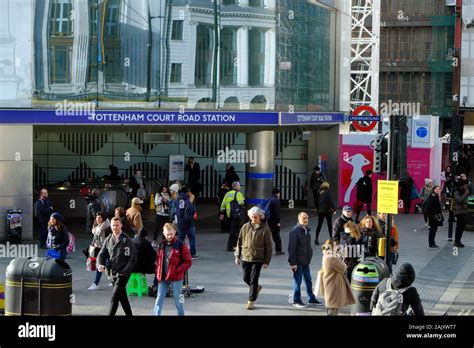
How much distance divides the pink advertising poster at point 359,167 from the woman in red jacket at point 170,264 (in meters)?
18.4

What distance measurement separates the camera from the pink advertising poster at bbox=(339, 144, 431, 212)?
33844 millimetres

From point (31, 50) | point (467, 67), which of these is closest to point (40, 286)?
point (31, 50)

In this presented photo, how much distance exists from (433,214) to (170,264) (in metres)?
11.0

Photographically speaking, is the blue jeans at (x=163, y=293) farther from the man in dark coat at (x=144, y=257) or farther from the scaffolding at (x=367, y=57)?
the scaffolding at (x=367, y=57)

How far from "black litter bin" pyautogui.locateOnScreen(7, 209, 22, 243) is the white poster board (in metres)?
11.3

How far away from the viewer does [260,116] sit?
28.6 metres

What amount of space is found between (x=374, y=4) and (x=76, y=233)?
20.5m

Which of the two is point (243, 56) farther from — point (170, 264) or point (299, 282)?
point (170, 264)

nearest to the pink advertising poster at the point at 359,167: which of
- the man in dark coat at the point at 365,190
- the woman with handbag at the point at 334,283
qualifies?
the man in dark coat at the point at 365,190

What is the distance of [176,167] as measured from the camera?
36.6 m

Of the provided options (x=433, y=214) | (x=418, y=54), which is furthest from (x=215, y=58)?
(x=418, y=54)

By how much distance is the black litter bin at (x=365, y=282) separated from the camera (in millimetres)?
16156

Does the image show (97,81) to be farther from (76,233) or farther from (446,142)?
(446,142)

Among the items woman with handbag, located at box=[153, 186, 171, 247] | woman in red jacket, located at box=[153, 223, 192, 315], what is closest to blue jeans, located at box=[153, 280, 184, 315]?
woman in red jacket, located at box=[153, 223, 192, 315]
